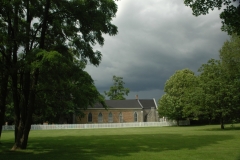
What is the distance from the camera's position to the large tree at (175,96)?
50281 mm

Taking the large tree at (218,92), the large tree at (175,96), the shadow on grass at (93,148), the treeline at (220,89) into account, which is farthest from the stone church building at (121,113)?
the shadow on grass at (93,148)

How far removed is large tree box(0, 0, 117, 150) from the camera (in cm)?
1405

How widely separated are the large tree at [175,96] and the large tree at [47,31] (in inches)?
1426

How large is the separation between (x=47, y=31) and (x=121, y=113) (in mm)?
49988

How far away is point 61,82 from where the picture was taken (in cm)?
1570

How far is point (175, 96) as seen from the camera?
52.7 meters

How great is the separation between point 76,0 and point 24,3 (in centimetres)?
284

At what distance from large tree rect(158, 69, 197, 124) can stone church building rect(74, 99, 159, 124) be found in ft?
37.6

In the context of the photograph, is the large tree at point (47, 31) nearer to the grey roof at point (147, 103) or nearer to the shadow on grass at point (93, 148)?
the shadow on grass at point (93, 148)

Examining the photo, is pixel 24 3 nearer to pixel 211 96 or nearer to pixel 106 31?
pixel 106 31

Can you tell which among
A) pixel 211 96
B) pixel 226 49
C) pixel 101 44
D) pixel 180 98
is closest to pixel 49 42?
pixel 101 44

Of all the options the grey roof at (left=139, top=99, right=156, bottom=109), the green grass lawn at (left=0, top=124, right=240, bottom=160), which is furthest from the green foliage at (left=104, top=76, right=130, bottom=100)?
the green grass lawn at (left=0, top=124, right=240, bottom=160)

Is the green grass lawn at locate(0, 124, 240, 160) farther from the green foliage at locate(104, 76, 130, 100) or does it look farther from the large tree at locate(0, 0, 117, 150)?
the green foliage at locate(104, 76, 130, 100)

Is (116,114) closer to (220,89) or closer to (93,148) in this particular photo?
(220,89)
